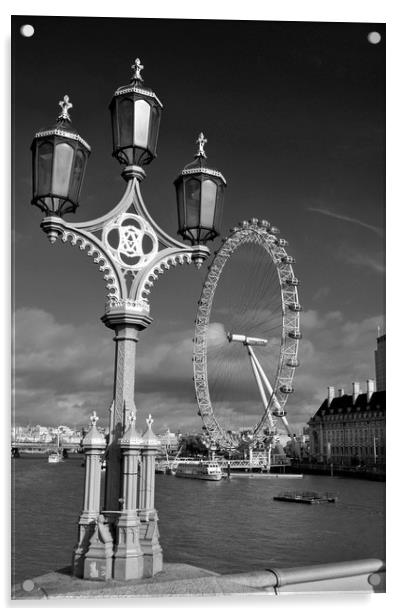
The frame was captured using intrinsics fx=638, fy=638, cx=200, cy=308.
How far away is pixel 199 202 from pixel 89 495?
194 centimetres

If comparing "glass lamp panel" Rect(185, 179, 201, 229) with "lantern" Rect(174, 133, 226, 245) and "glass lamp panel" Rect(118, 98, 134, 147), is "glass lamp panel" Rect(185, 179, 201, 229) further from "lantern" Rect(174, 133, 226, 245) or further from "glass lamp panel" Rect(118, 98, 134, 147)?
"glass lamp panel" Rect(118, 98, 134, 147)

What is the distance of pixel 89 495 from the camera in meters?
3.77

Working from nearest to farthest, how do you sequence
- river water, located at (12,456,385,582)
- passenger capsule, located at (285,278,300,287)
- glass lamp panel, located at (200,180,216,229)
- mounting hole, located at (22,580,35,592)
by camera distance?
mounting hole, located at (22,580,35,592), glass lamp panel, located at (200,180,216,229), river water, located at (12,456,385,582), passenger capsule, located at (285,278,300,287)

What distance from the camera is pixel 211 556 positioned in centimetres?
933

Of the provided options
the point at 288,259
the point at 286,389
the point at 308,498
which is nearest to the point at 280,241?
the point at 288,259

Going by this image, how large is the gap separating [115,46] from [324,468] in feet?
98.5

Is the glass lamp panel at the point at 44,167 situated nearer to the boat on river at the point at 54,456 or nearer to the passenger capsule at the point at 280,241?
the boat on river at the point at 54,456

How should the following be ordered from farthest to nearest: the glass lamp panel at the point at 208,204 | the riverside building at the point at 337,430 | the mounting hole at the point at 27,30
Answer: the riverside building at the point at 337,430 < the mounting hole at the point at 27,30 < the glass lamp panel at the point at 208,204

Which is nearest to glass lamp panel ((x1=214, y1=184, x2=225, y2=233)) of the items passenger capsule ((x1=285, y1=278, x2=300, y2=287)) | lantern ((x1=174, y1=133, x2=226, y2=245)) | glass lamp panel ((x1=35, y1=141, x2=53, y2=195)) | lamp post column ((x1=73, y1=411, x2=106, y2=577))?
lantern ((x1=174, y1=133, x2=226, y2=245))

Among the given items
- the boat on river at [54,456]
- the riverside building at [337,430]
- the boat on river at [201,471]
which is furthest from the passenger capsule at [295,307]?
the boat on river at [201,471]

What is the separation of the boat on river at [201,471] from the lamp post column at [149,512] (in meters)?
32.8

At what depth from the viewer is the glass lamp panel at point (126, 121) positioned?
13.5 feet

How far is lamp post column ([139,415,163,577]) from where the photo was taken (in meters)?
3.82

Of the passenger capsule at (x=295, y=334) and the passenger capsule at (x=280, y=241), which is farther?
the passenger capsule at (x=295, y=334)
